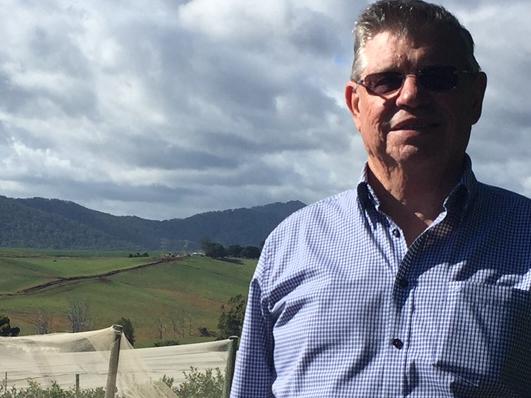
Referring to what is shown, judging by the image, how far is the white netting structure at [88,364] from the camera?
262 inches

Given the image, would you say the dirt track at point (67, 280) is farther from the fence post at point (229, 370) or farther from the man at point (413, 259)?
the man at point (413, 259)

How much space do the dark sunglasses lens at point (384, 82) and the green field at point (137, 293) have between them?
162 feet

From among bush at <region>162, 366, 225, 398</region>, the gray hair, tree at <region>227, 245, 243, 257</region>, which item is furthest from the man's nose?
tree at <region>227, 245, 243, 257</region>

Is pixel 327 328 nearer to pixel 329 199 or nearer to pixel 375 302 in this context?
pixel 375 302

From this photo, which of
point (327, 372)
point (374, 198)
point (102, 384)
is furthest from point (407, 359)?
Answer: point (102, 384)

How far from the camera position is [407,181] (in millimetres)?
2383

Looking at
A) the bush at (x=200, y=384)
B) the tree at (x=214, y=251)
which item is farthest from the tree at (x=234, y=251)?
the bush at (x=200, y=384)

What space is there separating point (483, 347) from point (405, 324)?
0.66 feet

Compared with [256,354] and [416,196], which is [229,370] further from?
[416,196]

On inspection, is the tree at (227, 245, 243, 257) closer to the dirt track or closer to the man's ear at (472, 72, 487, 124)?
the dirt track

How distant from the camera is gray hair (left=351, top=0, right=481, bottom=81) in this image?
2383 mm

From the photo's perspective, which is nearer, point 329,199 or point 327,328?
point 327,328

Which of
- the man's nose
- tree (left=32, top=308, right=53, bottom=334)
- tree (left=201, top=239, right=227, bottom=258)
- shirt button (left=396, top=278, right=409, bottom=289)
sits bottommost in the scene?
tree (left=32, top=308, right=53, bottom=334)

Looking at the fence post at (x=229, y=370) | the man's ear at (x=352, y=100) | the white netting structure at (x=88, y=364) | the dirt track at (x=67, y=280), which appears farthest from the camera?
the dirt track at (x=67, y=280)
